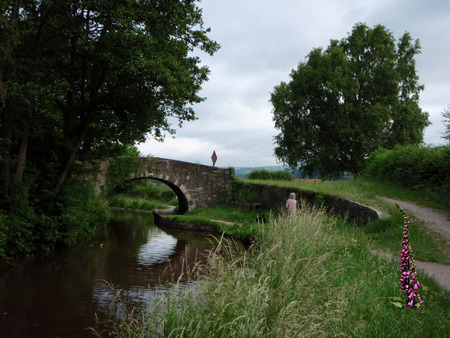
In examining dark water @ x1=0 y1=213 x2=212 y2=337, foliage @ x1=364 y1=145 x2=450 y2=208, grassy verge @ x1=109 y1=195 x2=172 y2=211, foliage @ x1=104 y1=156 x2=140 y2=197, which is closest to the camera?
dark water @ x1=0 y1=213 x2=212 y2=337

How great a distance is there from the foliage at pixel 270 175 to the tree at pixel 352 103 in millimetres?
2307

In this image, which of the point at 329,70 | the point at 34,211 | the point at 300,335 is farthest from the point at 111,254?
the point at 329,70

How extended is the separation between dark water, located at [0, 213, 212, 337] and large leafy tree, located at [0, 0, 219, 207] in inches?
84.2

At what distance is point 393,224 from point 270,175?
49.1 feet

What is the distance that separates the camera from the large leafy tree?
8906 millimetres

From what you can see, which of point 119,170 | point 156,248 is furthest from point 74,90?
point 119,170

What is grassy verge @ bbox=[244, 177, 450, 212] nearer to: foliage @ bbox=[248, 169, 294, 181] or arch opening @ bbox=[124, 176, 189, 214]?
foliage @ bbox=[248, 169, 294, 181]

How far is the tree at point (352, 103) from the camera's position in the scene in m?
24.0

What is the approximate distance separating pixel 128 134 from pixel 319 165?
1658 centimetres

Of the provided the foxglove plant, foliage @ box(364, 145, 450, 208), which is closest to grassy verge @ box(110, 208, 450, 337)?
the foxglove plant

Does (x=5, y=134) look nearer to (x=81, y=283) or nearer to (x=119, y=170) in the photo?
(x=81, y=283)

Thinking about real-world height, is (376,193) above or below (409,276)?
above

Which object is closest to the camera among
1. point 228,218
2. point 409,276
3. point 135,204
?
point 409,276

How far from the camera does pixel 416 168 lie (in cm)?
1407
